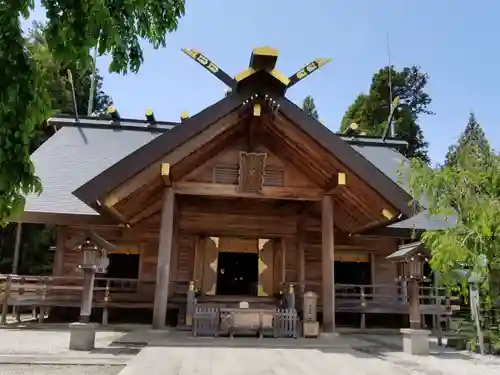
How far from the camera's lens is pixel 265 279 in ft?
38.9

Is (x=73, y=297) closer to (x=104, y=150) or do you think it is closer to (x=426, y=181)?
(x=104, y=150)

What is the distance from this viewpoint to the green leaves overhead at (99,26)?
2.38 metres

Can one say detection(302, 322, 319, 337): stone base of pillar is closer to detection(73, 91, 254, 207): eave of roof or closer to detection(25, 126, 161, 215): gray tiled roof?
detection(73, 91, 254, 207): eave of roof

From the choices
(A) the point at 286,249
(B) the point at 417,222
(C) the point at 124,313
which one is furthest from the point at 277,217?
(C) the point at 124,313

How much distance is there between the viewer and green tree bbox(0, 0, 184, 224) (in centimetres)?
225

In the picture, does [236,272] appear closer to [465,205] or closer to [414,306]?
[414,306]

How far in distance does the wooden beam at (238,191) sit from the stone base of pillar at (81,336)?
3260 mm

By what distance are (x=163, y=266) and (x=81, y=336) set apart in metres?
2.05

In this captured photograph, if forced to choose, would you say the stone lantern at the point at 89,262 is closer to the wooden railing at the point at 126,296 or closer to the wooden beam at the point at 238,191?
the wooden beam at the point at 238,191

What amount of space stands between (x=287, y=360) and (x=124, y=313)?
6.57 metres

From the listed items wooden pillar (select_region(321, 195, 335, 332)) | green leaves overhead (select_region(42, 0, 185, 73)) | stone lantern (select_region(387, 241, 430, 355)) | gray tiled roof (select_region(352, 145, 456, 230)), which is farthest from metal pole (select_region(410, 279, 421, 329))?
green leaves overhead (select_region(42, 0, 185, 73))

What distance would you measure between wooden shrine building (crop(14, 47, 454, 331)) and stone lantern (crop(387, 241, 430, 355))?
0.96 meters

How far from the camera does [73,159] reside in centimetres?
1345

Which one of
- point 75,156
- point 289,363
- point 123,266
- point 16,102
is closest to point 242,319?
point 289,363
